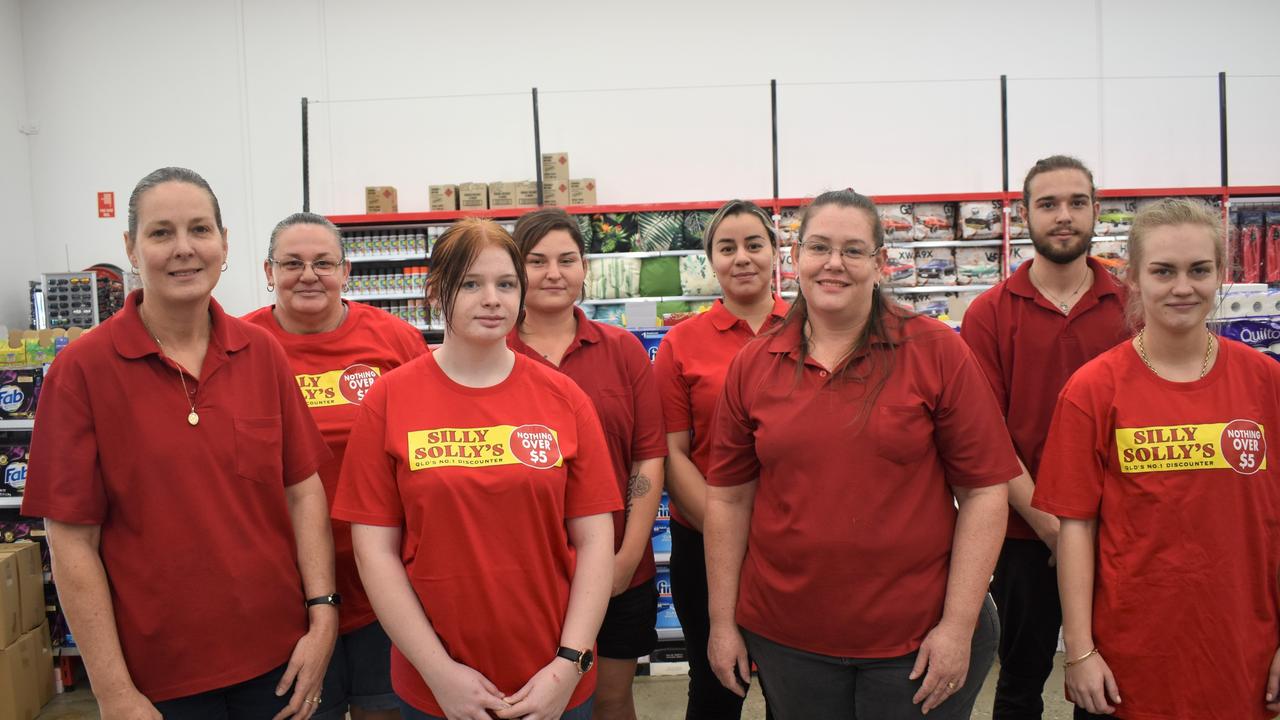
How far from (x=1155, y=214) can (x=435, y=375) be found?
1541 millimetres

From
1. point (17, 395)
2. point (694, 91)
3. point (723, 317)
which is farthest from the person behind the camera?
point (694, 91)

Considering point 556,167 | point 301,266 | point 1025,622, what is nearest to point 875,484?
point 1025,622

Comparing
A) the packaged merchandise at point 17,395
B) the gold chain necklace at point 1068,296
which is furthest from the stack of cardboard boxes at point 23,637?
the gold chain necklace at point 1068,296

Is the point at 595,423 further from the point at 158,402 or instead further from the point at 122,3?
the point at 122,3

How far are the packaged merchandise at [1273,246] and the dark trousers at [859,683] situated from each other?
637 centimetres

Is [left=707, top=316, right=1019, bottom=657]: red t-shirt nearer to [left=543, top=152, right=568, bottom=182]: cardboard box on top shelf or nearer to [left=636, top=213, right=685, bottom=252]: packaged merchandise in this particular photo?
[left=636, top=213, right=685, bottom=252]: packaged merchandise

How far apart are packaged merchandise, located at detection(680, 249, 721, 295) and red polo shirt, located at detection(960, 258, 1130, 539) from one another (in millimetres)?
4080

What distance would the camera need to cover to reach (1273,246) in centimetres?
633

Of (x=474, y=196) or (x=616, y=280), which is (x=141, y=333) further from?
(x=474, y=196)

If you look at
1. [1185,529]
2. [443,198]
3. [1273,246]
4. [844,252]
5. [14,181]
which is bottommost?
[1185,529]

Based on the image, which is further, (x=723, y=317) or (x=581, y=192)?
(x=581, y=192)

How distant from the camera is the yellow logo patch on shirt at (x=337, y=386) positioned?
81.0 inches

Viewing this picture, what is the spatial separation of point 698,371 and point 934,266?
16.0 feet

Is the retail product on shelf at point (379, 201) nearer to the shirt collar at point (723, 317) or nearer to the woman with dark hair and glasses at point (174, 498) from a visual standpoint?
the shirt collar at point (723, 317)
